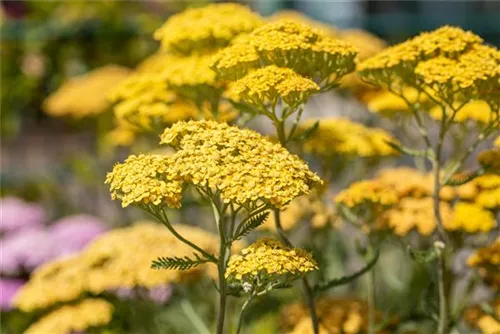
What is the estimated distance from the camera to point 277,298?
4797mm

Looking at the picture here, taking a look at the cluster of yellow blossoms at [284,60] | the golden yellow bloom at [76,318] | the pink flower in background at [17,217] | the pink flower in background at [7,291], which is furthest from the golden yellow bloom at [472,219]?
the pink flower in background at [17,217]

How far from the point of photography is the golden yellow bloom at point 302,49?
3.23 metres

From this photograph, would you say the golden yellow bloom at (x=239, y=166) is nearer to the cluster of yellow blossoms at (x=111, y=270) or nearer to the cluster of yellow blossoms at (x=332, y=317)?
the cluster of yellow blossoms at (x=332, y=317)

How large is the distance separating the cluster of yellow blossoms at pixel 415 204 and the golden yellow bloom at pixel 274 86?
73cm

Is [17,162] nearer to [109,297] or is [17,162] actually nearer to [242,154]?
[109,297]

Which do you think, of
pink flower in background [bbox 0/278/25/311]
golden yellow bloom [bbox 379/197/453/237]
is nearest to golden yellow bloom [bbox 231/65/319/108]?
golden yellow bloom [bbox 379/197/453/237]

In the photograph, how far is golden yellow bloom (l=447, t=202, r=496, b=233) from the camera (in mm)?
3828

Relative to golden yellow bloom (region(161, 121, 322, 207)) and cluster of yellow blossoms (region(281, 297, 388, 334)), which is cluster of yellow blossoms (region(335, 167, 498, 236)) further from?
golden yellow bloom (region(161, 121, 322, 207))

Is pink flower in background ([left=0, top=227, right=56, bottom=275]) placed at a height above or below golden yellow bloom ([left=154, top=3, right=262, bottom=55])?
below

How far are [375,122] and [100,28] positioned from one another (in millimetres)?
3706

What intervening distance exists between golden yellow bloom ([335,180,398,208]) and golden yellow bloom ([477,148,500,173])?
1.25 feet

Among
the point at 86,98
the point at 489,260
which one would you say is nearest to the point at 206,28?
the point at 489,260

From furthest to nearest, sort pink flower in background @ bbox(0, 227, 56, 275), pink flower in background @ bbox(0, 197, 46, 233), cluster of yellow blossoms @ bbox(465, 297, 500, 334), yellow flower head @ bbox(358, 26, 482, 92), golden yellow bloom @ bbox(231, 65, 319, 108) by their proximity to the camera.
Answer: pink flower in background @ bbox(0, 197, 46, 233) → pink flower in background @ bbox(0, 227, 56, 275) → cluster of yellow blossoms @ bbox(465, 297, 500, 334) → yellow flower head @ bbox(358, 26, 482, 92) → golden yellow bloom @ bbox(231, 65, 319, 108)

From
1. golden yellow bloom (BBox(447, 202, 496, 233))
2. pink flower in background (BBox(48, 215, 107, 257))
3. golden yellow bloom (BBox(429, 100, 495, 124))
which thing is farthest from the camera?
pink flower in background (BBox(48, 215, 107, 257))
